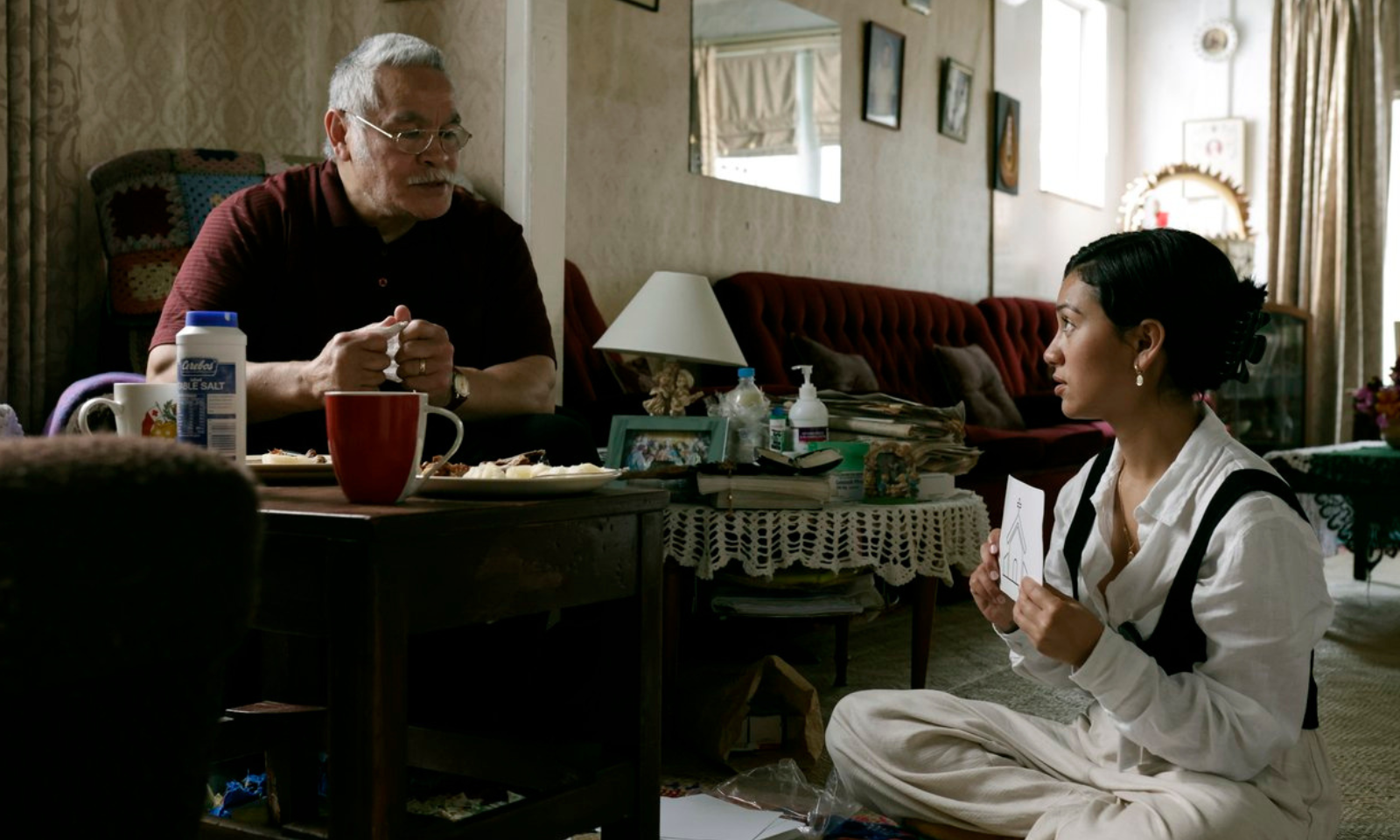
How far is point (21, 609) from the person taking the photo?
315 millimetres

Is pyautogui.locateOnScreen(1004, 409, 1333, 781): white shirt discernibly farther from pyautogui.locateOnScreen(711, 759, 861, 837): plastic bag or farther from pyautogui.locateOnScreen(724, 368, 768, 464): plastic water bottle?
pyautogui.locateOnScreen(724, 368, 768, 464): plastic water bottle

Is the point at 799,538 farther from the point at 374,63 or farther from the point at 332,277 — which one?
the point at 374,63

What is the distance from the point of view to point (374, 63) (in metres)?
2.23

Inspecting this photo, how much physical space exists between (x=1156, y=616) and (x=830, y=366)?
304 cm

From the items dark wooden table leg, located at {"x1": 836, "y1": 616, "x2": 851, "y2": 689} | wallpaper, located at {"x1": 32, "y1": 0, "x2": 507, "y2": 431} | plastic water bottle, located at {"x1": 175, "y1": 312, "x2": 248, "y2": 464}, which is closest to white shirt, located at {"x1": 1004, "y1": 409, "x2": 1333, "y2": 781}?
plastic water bottle, located at {"x1": 175, "y1": 312, "x2": 248, "y2": 464}

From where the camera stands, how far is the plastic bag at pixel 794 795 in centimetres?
188

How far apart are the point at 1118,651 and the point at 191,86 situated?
2473 mm

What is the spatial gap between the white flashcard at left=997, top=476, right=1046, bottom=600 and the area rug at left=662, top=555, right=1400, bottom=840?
103 centimetres

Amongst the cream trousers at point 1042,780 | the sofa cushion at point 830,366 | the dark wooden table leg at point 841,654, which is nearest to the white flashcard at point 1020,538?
the cream trousers at point 1042,780

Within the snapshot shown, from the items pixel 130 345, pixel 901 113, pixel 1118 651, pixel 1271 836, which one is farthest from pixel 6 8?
pixel 901 113

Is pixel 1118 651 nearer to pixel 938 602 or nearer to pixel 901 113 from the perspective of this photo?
pixel 938 602

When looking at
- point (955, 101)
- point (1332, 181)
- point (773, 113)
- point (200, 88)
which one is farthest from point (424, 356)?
point (1332, 181)

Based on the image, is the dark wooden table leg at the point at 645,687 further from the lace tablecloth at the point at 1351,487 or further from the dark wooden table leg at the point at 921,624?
the lace tablecloth at the point at 1351,487

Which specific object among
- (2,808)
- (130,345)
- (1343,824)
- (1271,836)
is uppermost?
(130,345)
